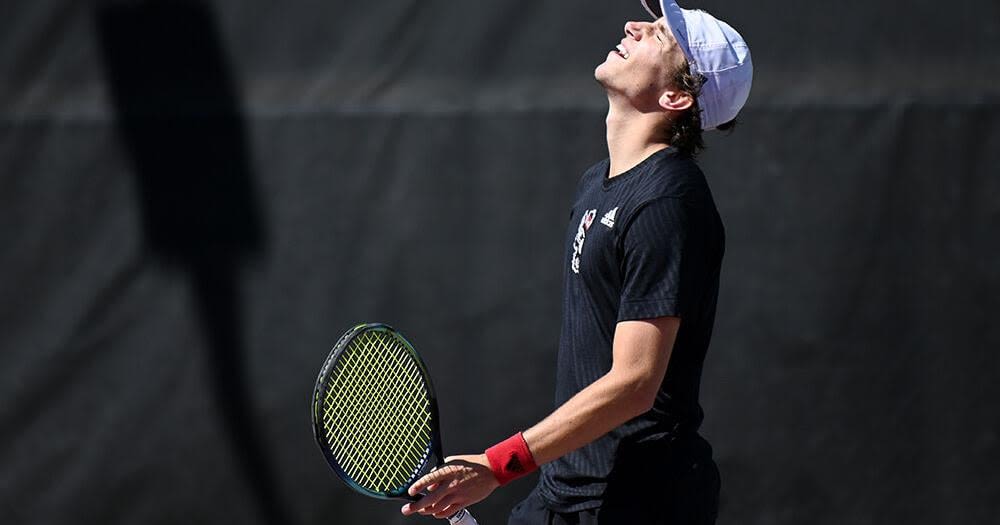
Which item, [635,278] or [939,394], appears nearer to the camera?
[635,278]

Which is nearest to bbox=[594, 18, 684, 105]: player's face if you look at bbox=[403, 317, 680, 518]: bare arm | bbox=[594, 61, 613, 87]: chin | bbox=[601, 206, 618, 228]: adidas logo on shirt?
bbox=[594, 61, 613, 87]: chin

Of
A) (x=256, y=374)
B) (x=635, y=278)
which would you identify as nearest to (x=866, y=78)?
(x=635, y=278)

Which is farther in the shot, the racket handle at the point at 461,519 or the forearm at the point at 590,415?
the racket handle at the point at 461,519

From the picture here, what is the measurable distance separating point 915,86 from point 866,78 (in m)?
0.12

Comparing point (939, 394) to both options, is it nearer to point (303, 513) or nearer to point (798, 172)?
point (798, 172)

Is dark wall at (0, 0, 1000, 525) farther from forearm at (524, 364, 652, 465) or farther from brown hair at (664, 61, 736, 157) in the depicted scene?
forearm at (524, 364, 652, 465)

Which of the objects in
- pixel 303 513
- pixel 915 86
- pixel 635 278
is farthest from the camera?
pixel 303 513

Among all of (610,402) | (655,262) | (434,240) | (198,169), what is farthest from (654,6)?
(198,169)

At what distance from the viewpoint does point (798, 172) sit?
340cm

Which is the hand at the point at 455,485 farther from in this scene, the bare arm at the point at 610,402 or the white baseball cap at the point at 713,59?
the white baseball cap at the point at 713,59

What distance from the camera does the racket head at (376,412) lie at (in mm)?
2371

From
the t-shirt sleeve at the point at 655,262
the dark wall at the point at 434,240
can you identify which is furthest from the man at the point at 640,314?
A: the dark wall at the point at 434,240

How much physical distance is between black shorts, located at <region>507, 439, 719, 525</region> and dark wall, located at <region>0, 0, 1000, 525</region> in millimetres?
1206

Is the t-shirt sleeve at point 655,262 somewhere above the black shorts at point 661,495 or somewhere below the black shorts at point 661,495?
above
